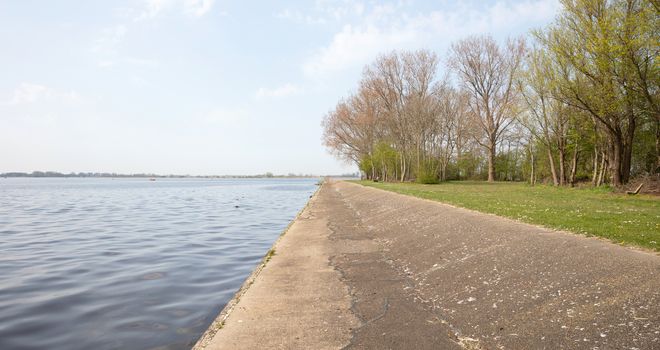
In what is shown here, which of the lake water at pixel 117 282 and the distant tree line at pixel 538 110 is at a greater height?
the distant tree line at pixel 538 110

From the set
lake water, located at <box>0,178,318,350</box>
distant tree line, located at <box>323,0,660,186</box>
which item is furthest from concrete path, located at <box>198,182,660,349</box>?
distant tree line, located at <box>323,0,660,186</box>

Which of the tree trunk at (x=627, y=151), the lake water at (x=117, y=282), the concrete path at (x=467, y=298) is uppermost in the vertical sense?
the tree trunk at (x=627, y=151)

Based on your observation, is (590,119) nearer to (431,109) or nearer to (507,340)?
(431,109)

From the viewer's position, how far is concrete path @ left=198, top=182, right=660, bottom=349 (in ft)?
19.0

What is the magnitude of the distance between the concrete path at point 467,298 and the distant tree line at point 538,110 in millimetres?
18675

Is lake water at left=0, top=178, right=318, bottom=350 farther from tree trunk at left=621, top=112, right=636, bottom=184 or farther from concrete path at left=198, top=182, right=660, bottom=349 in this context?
tree trunk at left=621, top=112, right=636, bottom=184

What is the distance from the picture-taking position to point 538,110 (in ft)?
128

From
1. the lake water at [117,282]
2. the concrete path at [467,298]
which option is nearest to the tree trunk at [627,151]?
the concrete path at [467,298]

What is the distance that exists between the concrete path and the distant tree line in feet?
61.3

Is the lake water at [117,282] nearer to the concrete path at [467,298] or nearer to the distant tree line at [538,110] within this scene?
the concrete path at [467,298]

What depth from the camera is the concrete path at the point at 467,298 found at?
19.0 feet

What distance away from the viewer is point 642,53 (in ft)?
74.7

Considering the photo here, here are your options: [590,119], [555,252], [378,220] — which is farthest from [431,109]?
[555,252]

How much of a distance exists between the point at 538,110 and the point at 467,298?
3708 cm
